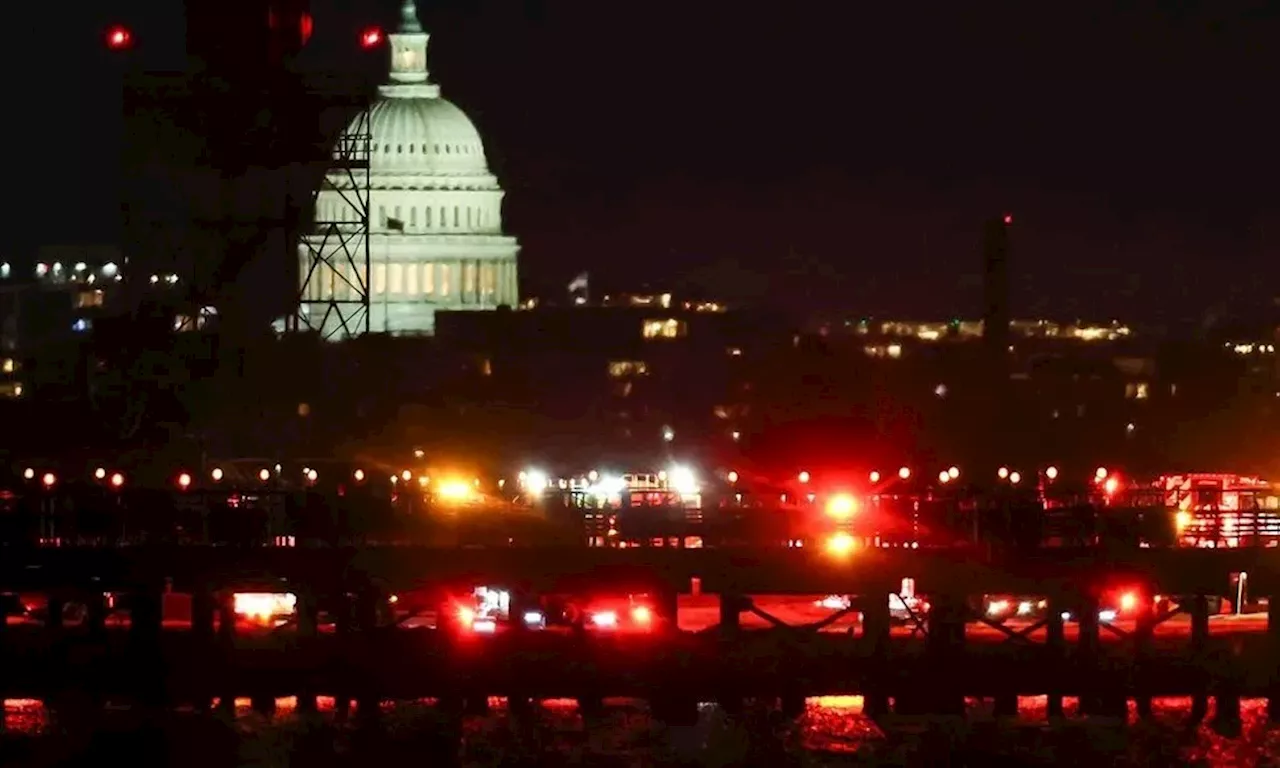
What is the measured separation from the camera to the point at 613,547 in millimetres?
70188

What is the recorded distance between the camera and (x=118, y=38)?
9181 centimetres

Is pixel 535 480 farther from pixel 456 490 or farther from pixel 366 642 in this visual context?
pixel 366 642

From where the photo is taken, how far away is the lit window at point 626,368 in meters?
187

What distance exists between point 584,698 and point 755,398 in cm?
8434

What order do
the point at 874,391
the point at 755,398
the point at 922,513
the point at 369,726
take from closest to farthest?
the point at 369,726, the point at 922,513, the point at 874,391, the point at 755,398

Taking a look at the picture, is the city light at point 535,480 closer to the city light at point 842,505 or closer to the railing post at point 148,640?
the city light at point 842,505

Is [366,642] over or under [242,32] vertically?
under

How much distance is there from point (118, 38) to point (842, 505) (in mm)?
24213

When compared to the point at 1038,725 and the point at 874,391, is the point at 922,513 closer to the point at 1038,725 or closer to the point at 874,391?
the point at 1038,725

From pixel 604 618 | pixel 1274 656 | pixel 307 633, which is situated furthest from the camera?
pixel 604 618

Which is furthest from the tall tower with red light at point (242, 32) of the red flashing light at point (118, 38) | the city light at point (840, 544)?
the city light at point (840, 544)

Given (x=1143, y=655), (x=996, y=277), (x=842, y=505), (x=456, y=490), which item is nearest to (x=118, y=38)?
(x=456, y=490)

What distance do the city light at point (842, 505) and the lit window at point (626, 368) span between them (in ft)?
350

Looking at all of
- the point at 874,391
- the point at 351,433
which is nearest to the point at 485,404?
the point at 874,391
